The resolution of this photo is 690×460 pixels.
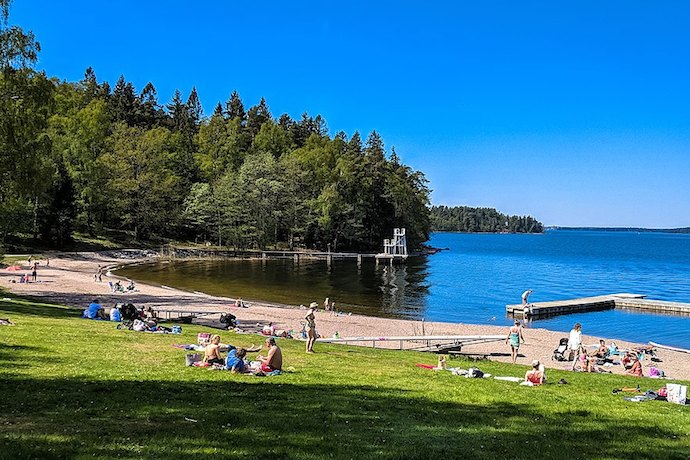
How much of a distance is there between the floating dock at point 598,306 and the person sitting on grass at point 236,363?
34261mm

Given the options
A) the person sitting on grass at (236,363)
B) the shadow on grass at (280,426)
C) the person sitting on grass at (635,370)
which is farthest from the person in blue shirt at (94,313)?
the person sitting on grass at (635,370)

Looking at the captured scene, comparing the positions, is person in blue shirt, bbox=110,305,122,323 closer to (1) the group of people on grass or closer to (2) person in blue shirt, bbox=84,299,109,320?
(2) person in blue shirt, bbox=84,299,109,320

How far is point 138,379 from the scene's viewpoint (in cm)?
1172

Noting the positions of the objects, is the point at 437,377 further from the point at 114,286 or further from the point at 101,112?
the point at 101,112

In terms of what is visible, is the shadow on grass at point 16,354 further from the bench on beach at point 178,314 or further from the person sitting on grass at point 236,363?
the bench on beach at point 178,314

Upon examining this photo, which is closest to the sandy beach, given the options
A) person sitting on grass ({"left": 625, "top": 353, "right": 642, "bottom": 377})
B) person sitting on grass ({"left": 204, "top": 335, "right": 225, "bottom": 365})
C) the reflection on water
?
person sitting on grass ({"left": 625, "top": 353, "right": 642, "bottom": 377})

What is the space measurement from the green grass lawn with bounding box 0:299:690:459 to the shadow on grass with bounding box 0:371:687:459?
3 centimetres

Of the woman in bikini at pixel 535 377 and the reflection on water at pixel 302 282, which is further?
the reflection on water at pixel 302 282

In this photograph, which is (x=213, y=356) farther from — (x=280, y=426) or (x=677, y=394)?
(x=677, y=394)

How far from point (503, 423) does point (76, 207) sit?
6724 cm

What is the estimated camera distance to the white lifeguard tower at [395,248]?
9031 cm

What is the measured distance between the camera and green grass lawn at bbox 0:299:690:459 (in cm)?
779

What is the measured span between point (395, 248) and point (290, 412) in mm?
85787

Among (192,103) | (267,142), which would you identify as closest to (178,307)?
(267,142)
